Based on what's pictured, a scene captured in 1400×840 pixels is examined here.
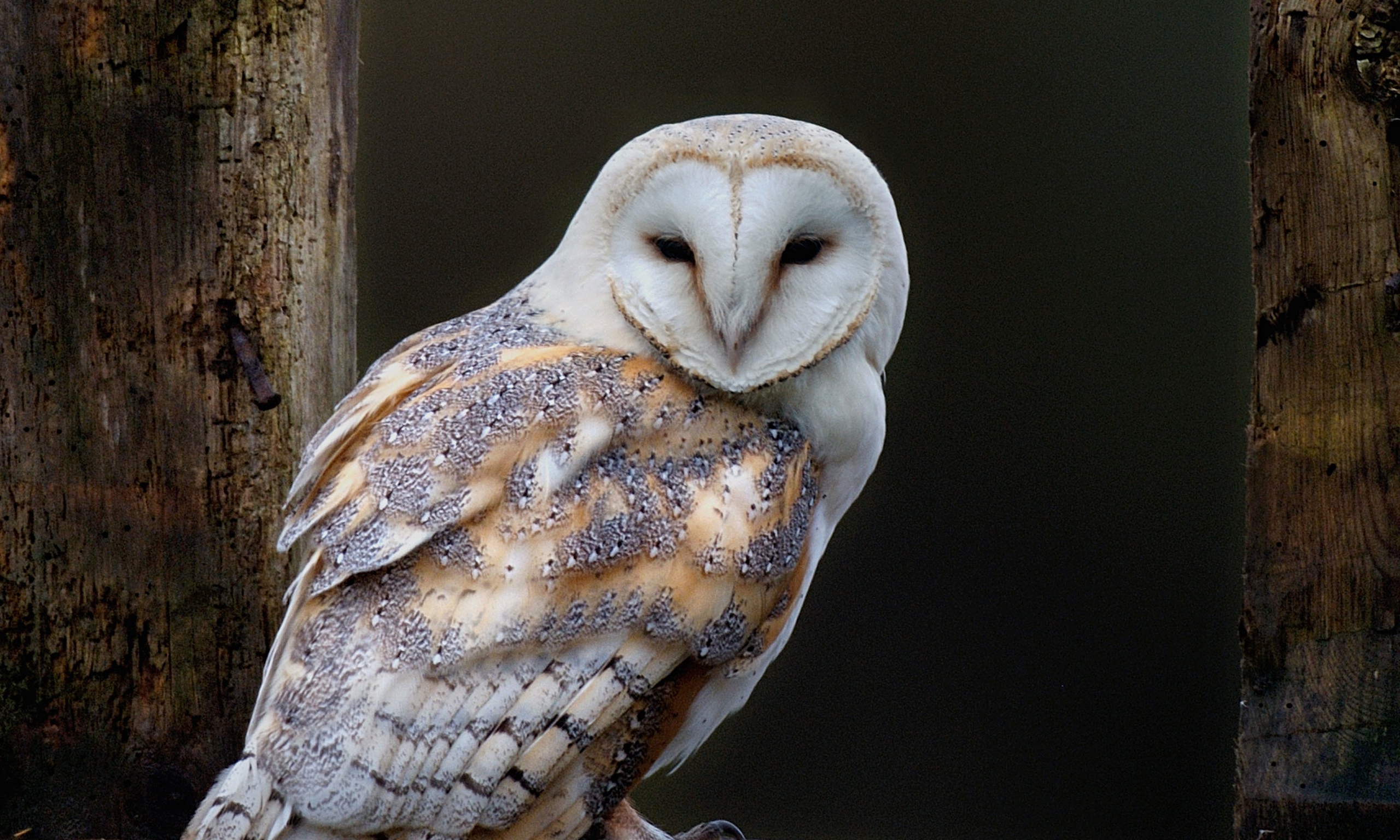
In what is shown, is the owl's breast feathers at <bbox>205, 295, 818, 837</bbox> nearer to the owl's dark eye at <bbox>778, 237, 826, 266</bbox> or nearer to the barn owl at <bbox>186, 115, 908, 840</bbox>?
the barn owl at <bbox>186, 115, 908, 840</bbox>

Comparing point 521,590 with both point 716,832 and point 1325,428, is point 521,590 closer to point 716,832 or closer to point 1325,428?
point 716,832

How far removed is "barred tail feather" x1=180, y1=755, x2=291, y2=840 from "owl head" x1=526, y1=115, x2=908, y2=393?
614 millimetres

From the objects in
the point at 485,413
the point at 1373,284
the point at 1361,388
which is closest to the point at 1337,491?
the point at 1361,388

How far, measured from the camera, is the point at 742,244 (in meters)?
1.30

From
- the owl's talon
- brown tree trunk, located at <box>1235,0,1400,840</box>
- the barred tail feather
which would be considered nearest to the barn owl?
the barred tail feather

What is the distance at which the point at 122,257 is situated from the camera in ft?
5.26

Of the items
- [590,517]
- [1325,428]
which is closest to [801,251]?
[590,517]

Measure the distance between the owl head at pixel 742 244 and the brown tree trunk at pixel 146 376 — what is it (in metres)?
0.50

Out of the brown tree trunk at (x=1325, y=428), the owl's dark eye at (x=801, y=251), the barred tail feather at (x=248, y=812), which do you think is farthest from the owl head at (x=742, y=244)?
the barred tail feather at (x=248, y=812)

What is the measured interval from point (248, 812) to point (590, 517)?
1.48ft

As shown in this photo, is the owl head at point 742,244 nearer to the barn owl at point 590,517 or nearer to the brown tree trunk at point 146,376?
the barn owl at point 590,517

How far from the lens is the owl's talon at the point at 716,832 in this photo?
1682 millimetres

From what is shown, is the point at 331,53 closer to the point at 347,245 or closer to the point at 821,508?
the point at 347,245

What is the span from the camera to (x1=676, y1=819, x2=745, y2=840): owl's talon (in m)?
1.68
